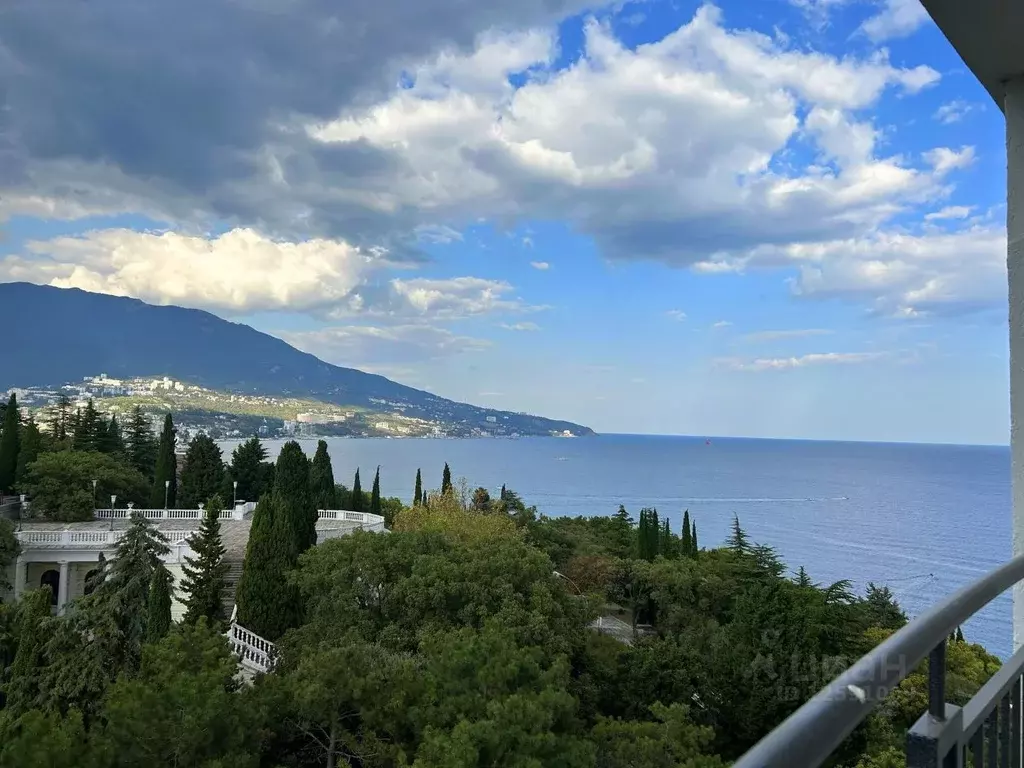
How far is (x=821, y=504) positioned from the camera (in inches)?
2483

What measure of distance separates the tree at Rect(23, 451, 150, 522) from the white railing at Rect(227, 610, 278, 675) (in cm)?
1226

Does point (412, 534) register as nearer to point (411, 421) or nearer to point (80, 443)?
point (80, 443)

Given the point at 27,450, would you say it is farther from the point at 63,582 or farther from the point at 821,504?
the point at 821,504

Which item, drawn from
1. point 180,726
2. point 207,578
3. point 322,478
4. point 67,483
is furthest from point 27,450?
point 180,726

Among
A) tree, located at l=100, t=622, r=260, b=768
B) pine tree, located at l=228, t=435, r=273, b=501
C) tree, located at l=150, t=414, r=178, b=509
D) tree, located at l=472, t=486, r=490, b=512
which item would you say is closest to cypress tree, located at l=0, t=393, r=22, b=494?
tree, located at l=150, t=414, r=178, b=509

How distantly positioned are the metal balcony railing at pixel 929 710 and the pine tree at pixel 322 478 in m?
24.6

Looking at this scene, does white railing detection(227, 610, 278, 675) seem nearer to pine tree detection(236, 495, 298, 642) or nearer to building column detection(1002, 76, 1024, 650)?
pine tree detection(236, 495, 298, 642)

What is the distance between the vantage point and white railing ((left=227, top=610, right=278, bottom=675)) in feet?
38.0

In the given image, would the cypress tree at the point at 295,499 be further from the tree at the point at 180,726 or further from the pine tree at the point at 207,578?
the tree at the point at 180,726

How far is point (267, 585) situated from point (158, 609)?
236 cm

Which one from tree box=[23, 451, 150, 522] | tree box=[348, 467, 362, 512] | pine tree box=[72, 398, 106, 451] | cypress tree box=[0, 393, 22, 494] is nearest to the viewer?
tree box=[23, 451, 150, 522]

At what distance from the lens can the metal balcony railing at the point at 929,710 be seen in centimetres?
54

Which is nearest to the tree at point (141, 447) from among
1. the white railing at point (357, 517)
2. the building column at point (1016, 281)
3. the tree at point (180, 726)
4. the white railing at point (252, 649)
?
the white railing at point (357, 517)

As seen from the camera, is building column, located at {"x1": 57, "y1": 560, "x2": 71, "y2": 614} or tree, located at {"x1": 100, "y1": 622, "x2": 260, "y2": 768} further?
building column, located at {"x1": 57, "y1": 560, "x2": 71, "y2": 614}
